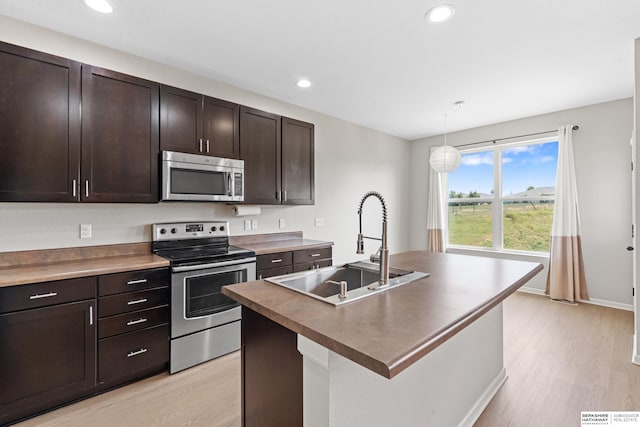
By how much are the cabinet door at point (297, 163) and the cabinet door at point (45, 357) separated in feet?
6.90

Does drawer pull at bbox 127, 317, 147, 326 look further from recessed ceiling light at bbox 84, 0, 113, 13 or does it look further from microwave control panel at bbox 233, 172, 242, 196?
recessed ceiling light at bbox 84, 0, 113, 13

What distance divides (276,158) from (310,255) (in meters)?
1.18

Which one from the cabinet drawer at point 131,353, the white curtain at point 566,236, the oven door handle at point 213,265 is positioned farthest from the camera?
the white curtain at point 566,236

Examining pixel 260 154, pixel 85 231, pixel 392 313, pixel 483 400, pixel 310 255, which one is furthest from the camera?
pixel 310 255

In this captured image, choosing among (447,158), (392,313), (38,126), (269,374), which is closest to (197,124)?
(38,126)

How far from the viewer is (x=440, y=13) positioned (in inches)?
79.0

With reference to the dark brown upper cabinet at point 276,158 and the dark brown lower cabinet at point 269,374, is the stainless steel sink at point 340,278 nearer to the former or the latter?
the dark brown lower cabinet at point 269,374

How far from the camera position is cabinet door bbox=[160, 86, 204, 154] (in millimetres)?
2512

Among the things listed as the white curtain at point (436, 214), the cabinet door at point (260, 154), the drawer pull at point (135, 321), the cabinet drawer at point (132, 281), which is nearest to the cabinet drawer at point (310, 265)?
the cabinet door at point (260, 154)

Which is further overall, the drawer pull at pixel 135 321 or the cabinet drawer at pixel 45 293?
the drawer pull at pixel 135 321

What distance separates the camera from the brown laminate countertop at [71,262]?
1792mm

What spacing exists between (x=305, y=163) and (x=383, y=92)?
4.11 ft

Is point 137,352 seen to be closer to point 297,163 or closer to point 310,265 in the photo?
point 310,265

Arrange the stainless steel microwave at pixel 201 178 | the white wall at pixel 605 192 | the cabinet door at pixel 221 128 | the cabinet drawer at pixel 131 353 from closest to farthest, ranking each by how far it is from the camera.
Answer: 1. the cabinet drawer at pixel 131 353
2. the stainless steel microwave at pixel 201 178
3. the cabinet door at pixel 221 128
4. the white wall at pixel 605 192
